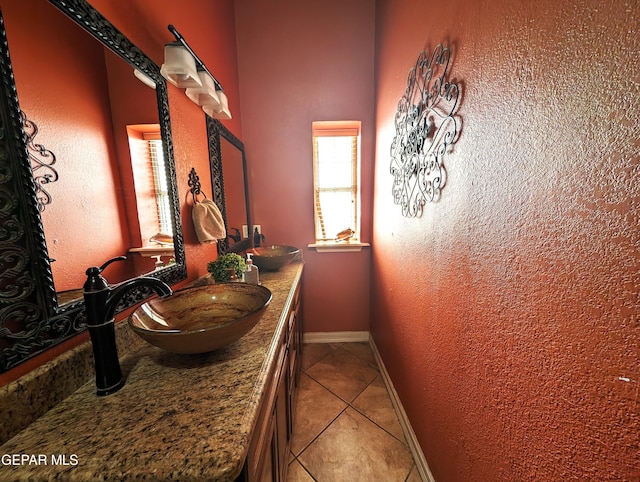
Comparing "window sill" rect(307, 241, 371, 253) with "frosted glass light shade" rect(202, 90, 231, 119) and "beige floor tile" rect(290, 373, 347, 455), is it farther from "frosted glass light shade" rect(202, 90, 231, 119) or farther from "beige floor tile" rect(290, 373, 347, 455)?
"frosted glass light shade" rect(202, 90, 231, 119)

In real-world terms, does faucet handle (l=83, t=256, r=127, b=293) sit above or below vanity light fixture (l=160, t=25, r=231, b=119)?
below

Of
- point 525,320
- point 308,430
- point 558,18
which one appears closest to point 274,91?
point 558,18

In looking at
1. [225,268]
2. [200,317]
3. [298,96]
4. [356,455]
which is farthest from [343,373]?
[298,96]

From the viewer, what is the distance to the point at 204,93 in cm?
120

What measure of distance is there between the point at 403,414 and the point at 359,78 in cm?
257

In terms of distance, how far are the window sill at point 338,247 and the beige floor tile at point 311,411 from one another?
1.10 metres

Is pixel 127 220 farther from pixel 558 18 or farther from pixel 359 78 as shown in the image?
pixel 359 78

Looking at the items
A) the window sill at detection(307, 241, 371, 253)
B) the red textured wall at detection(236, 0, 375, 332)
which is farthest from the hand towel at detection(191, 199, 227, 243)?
the window sill at detection(307, 241, 371, 253)

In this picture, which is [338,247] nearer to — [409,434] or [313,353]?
[313,353]

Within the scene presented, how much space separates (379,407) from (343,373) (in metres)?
0.40

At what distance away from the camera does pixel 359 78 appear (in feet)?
6.62

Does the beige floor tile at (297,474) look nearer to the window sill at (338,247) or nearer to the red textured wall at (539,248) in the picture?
the red textured wall at (539,248)

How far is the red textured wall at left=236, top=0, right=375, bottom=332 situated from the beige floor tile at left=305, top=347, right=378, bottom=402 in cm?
79

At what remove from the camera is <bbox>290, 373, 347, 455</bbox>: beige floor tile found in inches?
55.4
